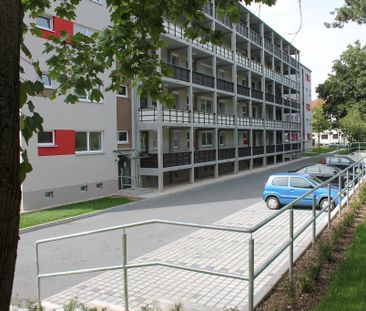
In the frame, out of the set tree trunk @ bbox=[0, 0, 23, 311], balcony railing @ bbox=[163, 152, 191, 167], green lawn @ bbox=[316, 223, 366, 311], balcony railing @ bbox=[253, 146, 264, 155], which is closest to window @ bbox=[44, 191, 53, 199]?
balcony railing @ bbox=[163, 152, 191, 167]

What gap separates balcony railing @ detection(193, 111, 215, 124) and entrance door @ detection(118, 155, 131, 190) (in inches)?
240

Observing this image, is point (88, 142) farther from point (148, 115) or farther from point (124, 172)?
point (148, 115)

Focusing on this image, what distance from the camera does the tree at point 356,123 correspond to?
1599 inches

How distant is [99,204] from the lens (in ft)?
63.5

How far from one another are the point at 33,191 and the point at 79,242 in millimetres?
7047

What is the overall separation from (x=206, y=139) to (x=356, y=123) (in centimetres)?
1695

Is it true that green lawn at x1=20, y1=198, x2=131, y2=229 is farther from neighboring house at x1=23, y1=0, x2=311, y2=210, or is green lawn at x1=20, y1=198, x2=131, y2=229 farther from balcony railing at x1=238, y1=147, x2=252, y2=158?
balcony railing at x1=238, y1=147, x2=252, y2=158

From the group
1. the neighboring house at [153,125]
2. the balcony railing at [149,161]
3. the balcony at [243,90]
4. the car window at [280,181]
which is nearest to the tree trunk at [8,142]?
the neighboring house at [153,125]

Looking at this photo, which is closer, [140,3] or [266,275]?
[140,3]

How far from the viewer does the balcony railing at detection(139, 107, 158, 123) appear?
24692 mm

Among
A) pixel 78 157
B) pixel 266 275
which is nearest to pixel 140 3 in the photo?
pixel 266 275

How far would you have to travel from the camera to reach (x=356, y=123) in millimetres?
40594

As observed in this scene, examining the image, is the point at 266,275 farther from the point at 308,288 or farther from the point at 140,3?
the point at 140,3

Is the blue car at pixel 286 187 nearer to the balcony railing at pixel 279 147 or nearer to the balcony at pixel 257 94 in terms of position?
the balcony at pixel 257 94
